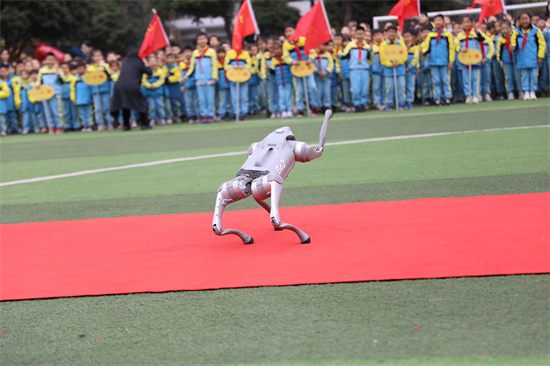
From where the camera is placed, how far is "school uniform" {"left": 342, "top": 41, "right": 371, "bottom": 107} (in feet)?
56.7

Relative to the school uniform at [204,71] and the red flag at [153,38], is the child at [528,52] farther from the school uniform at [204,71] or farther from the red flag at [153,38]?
the red flag at [153,38]

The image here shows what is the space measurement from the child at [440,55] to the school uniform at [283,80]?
3.27 m

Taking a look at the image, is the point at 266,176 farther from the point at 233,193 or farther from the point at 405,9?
the point at 405,9

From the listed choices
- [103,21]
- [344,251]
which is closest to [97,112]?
[344,251]

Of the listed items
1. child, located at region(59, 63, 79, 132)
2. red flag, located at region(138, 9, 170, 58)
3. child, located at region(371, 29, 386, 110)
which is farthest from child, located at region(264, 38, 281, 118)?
child, located at region(59, 63, 79, 132)

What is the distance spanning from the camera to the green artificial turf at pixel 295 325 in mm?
2936

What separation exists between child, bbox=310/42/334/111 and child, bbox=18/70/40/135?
24.4ft

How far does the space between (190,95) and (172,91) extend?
483mm

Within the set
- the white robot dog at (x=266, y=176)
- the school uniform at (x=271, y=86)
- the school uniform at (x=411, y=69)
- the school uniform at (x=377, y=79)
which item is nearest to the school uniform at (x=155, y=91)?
the school uniform at (x=271, y=86)

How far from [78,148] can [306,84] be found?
603cm

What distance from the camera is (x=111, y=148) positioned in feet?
42.9

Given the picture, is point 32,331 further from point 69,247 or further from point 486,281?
point 486,281

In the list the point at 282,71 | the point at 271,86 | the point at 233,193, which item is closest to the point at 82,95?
the point at 271,86

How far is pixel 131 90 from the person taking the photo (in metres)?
17.0
